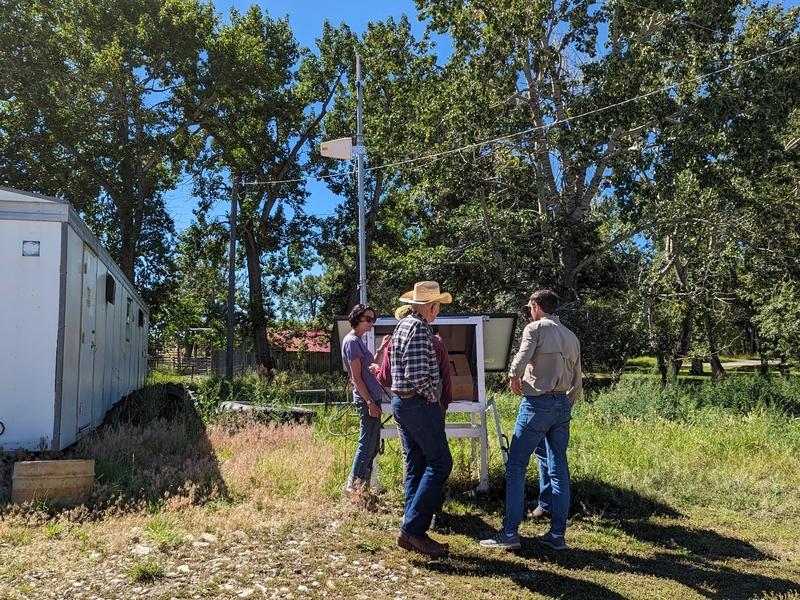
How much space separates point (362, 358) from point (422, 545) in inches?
63.8

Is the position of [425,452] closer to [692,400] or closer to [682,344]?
[692,400]

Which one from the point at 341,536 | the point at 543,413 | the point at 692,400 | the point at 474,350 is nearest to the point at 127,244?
the point at 692,400

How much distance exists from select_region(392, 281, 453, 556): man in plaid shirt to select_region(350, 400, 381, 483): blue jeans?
3.65 feet

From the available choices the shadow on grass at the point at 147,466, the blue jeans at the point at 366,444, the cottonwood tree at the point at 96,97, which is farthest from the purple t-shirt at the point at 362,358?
the cottonwood tree at the point at 96,97

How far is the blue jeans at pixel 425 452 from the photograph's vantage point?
4.14 meters

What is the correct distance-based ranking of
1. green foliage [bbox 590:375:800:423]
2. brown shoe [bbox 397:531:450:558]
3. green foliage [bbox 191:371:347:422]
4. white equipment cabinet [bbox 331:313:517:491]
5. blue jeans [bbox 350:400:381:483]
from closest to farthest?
1. brown shoe [bbox 397:531:450:558]
2. blue jeans [bbox 350:400:381:483]
3. white equipment cabinet [bbox 331:313:517:491]
4. green foliage [bbox 590:375:800:423]
5. green foliage [bbox 191:371:347:422]

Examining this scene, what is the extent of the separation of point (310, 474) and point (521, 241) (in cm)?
1362

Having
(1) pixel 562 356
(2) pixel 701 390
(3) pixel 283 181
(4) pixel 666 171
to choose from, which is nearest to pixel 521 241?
(4) pixel 666 171

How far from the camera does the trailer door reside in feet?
23.9

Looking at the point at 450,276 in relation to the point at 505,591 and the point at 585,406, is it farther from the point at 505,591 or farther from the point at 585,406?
the point at 505,591

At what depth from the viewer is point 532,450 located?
455 cm

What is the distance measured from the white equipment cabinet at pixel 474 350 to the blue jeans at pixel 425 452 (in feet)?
4.09

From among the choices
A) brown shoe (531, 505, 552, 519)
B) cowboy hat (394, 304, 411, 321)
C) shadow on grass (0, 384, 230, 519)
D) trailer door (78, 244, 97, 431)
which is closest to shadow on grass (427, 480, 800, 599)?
brown shoe (531, 505, 552, 519)

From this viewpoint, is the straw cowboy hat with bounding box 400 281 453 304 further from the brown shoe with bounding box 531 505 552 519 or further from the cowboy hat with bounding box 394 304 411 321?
the brown shoe with bounding box 531 505 552 519
